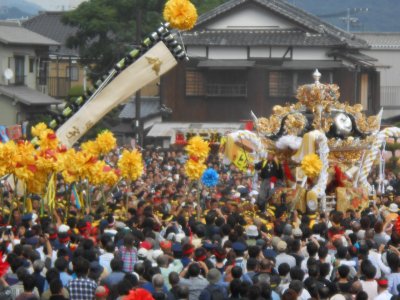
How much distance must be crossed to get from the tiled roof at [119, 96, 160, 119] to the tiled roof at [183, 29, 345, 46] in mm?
3177

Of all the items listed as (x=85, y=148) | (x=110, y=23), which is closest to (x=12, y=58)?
(x=110, y=23)

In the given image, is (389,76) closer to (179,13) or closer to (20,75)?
(20,75)

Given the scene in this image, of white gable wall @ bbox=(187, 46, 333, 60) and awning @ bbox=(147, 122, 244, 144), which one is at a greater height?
white gable wall @ bbox=(187, 46, 333, 60)

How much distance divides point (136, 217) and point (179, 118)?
2665cm

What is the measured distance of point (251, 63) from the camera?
43.9 meters

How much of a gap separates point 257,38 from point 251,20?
3.67 ft

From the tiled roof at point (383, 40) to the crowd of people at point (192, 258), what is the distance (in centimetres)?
3530

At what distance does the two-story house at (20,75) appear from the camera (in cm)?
4294

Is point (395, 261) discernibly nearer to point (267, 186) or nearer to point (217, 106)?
point (267, 186)

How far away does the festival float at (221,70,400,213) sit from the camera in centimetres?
2333

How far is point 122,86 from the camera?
22.4 metres

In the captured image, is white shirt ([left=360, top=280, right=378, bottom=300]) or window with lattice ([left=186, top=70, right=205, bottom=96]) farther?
window with lattice ([left=186, top=70, right=205, bottom=96])

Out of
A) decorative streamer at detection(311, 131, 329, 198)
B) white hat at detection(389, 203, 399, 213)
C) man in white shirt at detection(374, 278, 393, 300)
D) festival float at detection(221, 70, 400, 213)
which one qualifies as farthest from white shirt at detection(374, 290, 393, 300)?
festival float at detection(221, 70, 400, 213)

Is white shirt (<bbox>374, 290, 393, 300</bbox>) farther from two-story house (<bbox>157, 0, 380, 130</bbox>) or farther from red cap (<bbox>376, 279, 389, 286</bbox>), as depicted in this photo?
two-story house (<bbox>157, 0, 380, 130</bbox>)
